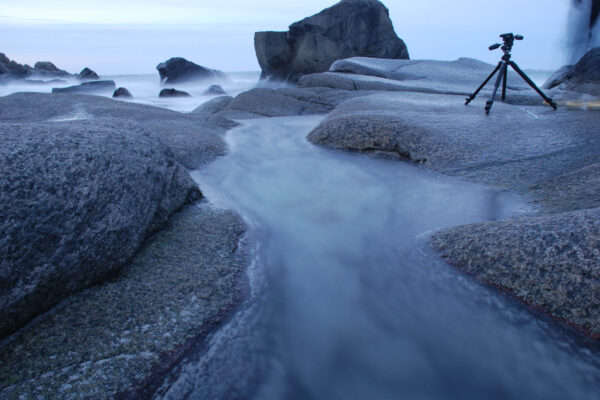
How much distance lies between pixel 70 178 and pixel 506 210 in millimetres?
2880

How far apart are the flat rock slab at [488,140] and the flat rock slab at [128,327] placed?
2400 mm

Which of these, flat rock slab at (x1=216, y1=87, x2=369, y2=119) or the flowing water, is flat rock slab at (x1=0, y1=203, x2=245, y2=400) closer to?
the flowing water

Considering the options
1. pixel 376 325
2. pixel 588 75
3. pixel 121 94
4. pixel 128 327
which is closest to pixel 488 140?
pixel 376 325

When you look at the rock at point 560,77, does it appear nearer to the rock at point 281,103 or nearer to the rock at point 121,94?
the rock at point 281,103

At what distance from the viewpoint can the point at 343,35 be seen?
20.9 meters

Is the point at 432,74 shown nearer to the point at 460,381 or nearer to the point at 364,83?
the point at 364,83

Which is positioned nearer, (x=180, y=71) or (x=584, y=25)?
(x=584, y=25)

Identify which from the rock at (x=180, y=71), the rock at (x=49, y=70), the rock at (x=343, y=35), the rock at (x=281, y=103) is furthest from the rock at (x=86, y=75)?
the rock at (x=281, y=103)

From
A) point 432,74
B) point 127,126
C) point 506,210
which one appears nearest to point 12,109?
point 127,126

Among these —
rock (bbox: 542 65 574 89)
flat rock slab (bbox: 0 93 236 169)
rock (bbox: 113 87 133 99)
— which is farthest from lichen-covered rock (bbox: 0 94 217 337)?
rock (bbox: 113 87 133 99)

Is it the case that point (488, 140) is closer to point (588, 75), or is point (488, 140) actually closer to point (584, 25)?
point (588, 75)

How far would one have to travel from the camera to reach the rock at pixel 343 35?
819 inches

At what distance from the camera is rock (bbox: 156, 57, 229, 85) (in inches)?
888

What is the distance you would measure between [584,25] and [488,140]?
19.8 feet
